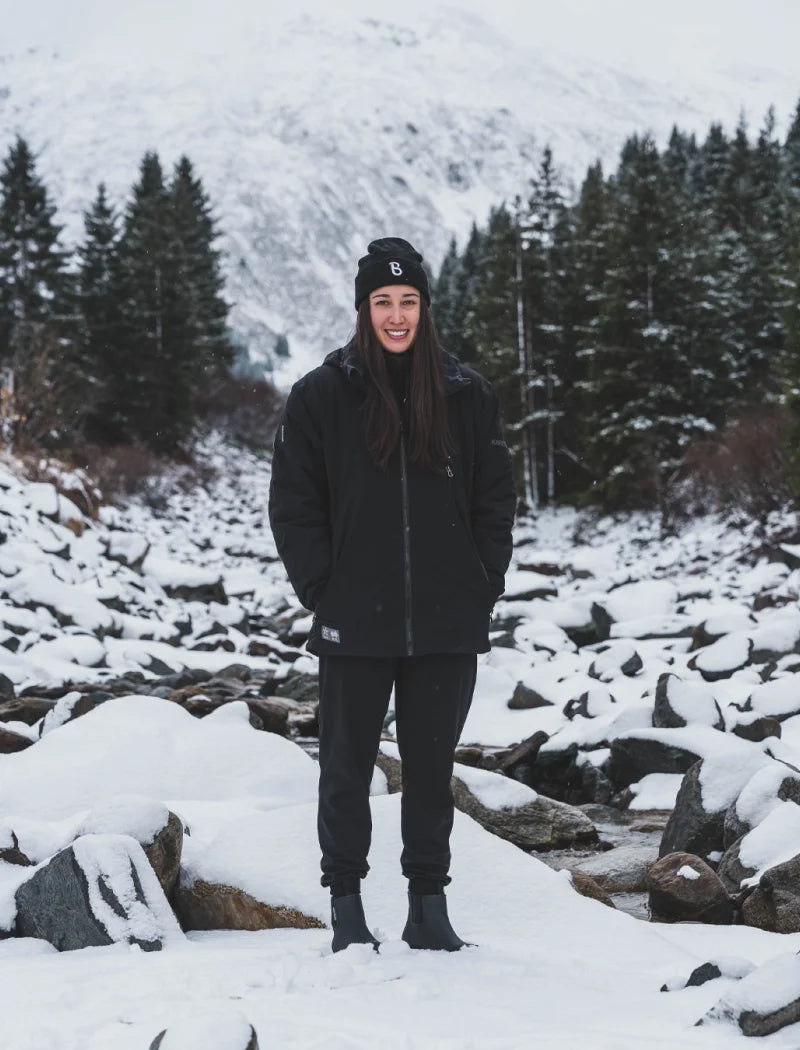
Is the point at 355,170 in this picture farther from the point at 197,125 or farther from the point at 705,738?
the point at 705,738

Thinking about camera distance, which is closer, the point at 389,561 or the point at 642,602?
the point at 389,561

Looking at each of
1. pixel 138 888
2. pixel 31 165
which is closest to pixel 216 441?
pixel 31 165

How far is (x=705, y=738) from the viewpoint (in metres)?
7.00

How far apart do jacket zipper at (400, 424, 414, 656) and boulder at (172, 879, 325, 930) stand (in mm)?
1254

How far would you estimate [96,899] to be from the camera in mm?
3418

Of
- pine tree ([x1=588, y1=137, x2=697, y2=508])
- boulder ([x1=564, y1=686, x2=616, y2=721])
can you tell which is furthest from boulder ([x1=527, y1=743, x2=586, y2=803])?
pine tree ([x1=588, y1=137, x2=697, y2=508])

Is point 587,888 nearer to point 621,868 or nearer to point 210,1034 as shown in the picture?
point 621,868

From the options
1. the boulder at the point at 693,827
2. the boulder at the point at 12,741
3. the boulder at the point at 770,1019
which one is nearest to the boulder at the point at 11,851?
the boulder at the point at 770,1019

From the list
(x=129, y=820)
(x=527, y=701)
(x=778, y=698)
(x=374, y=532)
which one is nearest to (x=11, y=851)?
(x=129, y=820)

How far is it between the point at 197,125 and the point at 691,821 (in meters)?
170

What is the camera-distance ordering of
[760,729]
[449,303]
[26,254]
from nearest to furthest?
1. [760,729]
2. [26,254]
3. [449,303]

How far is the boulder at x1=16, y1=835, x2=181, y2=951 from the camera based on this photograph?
3387 millimetres

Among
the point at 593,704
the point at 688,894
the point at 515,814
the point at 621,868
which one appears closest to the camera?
the point at 688,894

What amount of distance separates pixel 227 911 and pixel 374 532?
1576 mm
